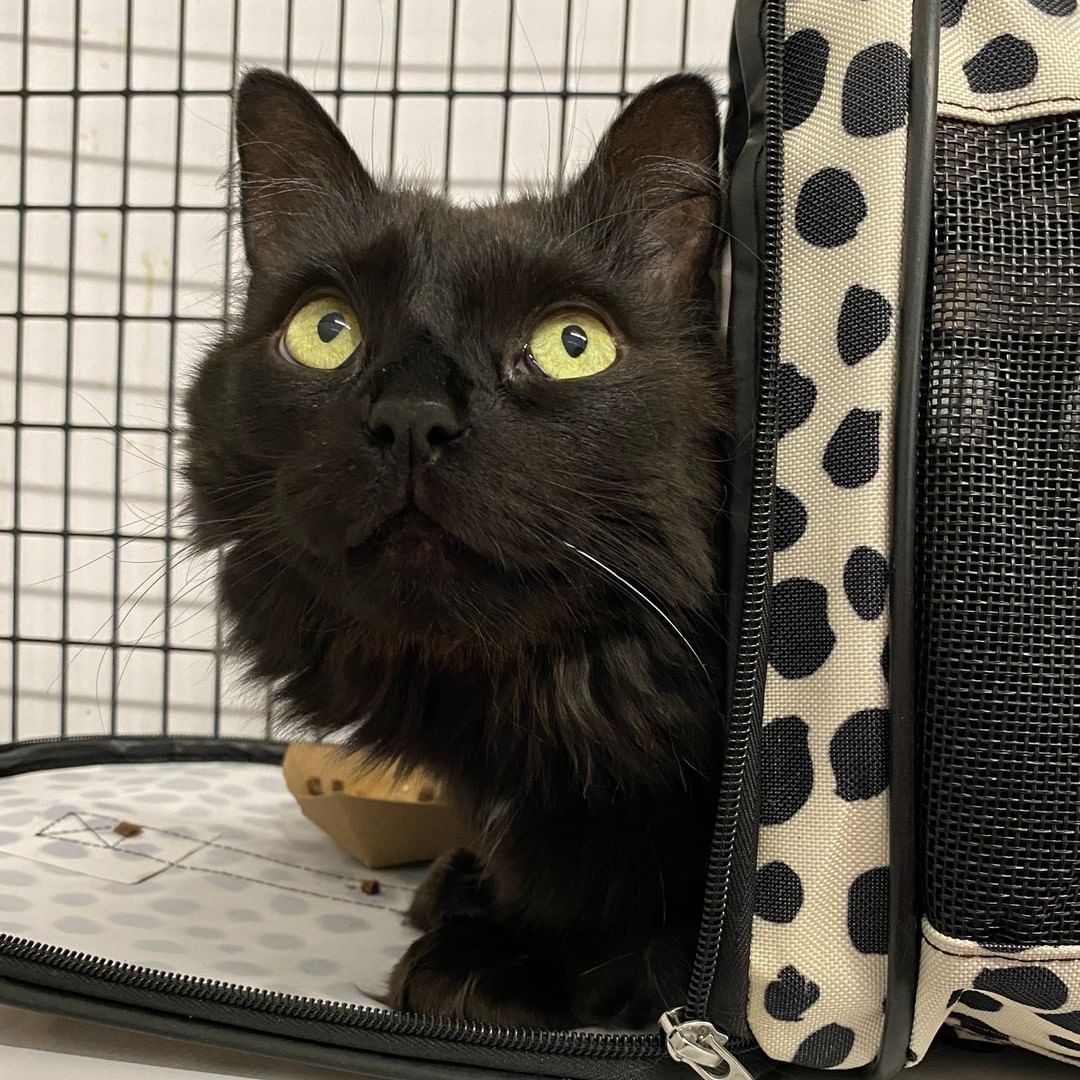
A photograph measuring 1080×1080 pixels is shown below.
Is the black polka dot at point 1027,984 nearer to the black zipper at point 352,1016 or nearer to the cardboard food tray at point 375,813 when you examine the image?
the black zipper at point 352,1016

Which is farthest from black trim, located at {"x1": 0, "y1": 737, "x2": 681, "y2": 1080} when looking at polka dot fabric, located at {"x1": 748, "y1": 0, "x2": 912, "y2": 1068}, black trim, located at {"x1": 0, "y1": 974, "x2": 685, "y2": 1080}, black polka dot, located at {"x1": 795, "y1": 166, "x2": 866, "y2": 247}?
black polka dot, located at {"x1": 795, "y1": 166, "x2": 866, "y2": 247}

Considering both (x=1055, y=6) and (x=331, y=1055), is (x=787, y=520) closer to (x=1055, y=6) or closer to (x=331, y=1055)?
(x=1055, y=6)

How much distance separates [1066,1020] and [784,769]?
0.68 feet

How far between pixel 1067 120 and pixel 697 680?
1.28 ft

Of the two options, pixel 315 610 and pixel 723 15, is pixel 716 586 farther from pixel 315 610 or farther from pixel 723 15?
pixel 723 15

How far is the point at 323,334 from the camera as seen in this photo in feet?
2.23

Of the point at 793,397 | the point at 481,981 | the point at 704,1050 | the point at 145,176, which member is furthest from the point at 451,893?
the point at 145,176

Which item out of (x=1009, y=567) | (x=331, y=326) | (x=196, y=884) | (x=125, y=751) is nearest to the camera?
(x=1009, y=567)

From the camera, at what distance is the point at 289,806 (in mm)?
1256

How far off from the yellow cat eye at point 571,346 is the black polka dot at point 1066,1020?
1.50 ft

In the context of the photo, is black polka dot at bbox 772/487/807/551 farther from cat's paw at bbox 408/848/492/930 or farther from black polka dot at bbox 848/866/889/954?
cat's paw at bbox 408/848/492/930

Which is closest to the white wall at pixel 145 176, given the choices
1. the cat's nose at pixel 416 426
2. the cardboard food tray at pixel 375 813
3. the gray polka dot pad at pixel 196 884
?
the gray polka dot pad at pixel 196 884

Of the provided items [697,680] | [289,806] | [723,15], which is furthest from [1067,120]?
[289,806]

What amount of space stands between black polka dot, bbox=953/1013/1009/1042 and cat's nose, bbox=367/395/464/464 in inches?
18.4
